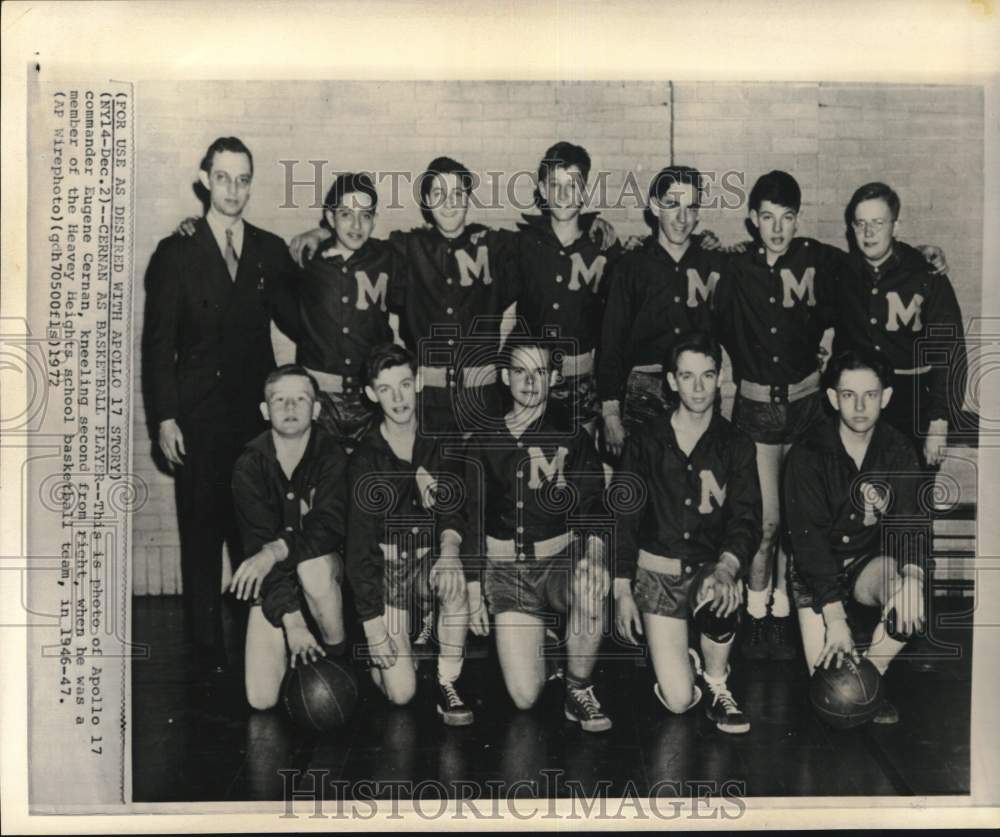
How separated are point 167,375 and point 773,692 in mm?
2102

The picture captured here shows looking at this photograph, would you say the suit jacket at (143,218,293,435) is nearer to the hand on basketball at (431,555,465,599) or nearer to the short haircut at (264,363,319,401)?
the short haircut at (264,363,319,401)

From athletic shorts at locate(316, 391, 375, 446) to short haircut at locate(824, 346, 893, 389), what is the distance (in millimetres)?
1423

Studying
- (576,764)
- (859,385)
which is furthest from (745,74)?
(576,764)

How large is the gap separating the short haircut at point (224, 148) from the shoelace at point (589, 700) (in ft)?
6.12

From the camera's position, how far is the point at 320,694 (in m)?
4.64

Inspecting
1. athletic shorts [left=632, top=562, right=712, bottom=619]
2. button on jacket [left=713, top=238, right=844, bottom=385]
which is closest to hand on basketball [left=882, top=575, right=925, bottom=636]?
athletic shorts [left=632, top=562, right=712, bottom=619]

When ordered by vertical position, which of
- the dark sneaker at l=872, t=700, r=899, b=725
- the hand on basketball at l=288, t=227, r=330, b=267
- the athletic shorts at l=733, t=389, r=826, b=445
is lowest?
the dark sneaker at l=872, t=700, r=899, b=725

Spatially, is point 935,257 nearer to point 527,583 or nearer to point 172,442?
point 527,583

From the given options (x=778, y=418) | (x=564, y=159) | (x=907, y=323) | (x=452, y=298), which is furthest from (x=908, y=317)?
(x=452, y=298)

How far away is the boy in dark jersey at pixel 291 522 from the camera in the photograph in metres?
4.67

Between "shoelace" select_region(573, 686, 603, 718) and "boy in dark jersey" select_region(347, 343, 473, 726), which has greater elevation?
"boy in dark jersey" select_region(347, 343, 473, 726)

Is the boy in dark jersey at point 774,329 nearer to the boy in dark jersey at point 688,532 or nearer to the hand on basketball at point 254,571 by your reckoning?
the boy in dark jersey at point 688,532

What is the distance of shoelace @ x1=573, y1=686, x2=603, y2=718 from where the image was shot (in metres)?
4.67

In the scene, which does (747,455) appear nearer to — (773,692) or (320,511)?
(773,692)
